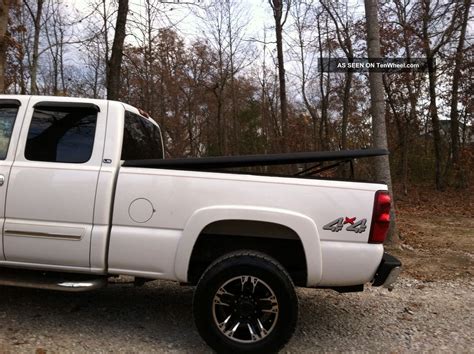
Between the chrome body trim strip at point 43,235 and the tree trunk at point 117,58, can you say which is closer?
the chrome body trim strip at point 43,235

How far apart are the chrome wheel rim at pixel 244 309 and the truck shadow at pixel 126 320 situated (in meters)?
0.39

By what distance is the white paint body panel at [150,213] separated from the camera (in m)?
3.51

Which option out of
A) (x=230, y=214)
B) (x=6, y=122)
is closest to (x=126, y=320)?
(x=230, y=214)

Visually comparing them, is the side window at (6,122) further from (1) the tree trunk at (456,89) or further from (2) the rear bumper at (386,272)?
(1) the tree trunk at (456,89)

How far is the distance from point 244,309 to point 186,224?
839mm

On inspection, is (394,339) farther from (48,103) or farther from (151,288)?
(48,103)

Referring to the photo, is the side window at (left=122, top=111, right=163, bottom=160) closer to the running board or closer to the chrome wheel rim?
the running board

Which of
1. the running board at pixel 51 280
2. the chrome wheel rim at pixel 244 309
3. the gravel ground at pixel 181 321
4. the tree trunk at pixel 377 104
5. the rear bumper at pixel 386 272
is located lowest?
the gravel ground at pixel 181 321

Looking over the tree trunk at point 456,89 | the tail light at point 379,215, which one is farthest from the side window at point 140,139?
the tree trunk at point 456,89

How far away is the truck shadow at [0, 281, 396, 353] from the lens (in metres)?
3.77

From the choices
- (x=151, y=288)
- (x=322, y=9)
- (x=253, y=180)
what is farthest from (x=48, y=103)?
(x=322, y=9)

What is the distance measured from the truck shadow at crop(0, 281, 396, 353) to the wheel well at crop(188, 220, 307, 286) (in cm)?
59

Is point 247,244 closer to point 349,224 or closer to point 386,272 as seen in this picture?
point 349,224

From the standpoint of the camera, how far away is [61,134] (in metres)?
3.92
